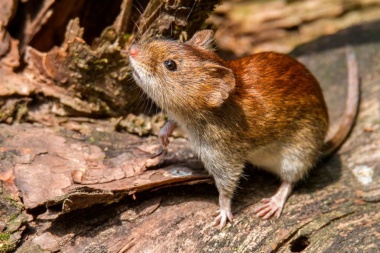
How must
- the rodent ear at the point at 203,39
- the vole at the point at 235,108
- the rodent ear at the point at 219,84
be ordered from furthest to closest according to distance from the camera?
the rodent ear at the point at 203,39 < the vole at the point at 235,108 < the rodent ear at the point at 219,84

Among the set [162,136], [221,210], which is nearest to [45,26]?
[162,136]

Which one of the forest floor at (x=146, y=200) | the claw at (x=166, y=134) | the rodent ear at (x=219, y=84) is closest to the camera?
the forest floor at (x=146, y=200)

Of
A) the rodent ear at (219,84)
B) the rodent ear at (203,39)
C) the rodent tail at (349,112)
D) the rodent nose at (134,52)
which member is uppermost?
the rodent ear at (203,39)

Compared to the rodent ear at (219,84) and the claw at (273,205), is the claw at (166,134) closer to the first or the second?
the rodent ear at (219,84)

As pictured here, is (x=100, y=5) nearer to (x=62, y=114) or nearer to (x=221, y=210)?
(x=62, y=114)

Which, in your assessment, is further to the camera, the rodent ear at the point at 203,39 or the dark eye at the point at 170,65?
the rodent ear at the point at 203,39

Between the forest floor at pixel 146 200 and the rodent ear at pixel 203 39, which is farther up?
the rodent ear at pixel 203 39

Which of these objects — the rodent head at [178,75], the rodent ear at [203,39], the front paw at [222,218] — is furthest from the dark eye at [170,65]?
the front paw at [222,218]
